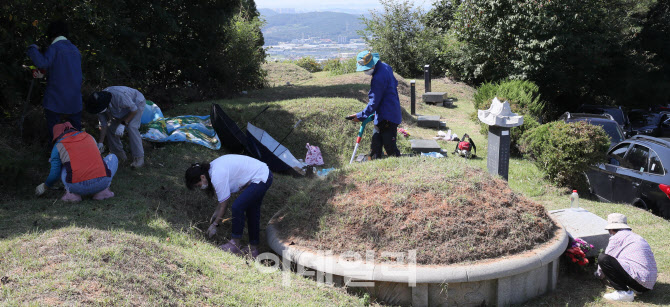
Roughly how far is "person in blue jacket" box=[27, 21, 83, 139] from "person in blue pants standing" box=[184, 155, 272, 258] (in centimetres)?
257

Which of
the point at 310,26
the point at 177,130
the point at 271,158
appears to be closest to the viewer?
the point at 271,158

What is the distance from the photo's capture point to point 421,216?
5.20 metres

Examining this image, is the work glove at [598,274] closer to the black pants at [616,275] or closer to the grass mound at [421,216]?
the black pants at [616,275]

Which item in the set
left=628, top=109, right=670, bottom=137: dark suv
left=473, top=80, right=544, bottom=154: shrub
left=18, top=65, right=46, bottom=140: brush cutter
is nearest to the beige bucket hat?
left=473, top=80, right=544, bottom=154: shrub

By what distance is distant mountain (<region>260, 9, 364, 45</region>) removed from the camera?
102125 mm

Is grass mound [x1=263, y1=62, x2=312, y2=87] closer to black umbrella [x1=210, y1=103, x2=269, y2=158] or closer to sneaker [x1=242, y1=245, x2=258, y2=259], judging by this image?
black umbrella [x1=210, y1=103, x2=269, y2=158]

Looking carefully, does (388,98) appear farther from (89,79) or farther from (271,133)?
(89,79)

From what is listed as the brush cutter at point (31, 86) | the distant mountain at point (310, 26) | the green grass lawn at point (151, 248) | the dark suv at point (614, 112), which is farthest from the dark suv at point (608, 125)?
the distant mountain at point (310, 26)

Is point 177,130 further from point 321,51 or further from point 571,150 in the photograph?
point 321,51

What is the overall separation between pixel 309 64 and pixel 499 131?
80.0ft

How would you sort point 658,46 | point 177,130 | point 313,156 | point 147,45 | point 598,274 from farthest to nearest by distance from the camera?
point 658,46 → point 147,45 → point 313,156 → point 177,130 → point 598,274

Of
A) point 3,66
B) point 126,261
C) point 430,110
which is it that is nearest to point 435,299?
point 126,261

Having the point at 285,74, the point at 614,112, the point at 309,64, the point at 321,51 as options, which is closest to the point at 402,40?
the point at 285,74

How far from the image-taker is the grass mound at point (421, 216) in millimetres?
4961
